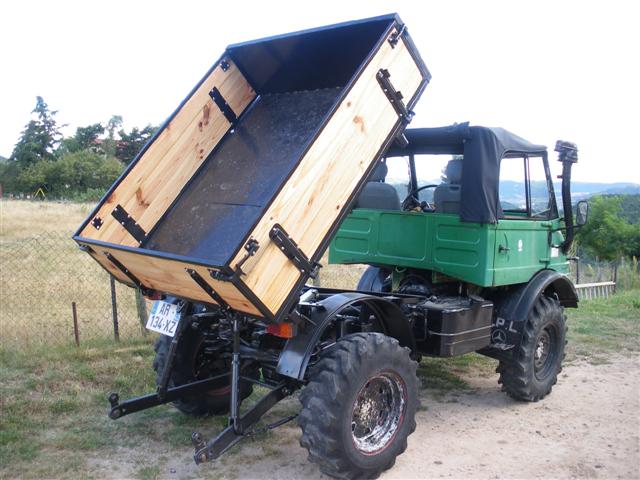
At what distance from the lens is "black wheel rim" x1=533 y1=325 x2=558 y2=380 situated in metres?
6.18

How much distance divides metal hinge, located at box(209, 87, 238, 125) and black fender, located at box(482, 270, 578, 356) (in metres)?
3.11

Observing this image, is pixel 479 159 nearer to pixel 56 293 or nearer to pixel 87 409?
pixel 87 409

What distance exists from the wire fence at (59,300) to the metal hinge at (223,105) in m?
2.72

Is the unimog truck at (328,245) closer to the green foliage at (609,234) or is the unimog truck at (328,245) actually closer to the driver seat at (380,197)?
the driver seat at (380,197)

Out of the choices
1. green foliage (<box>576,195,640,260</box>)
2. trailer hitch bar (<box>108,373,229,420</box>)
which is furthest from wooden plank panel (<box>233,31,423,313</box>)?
green foliage (<box>576,195,640,260</box>)

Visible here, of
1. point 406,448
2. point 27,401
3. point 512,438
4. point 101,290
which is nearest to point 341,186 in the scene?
point 406,448

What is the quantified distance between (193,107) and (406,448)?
→ 124 inches

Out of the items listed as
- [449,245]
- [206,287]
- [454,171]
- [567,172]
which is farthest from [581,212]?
[206,287]

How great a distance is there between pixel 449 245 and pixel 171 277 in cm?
269

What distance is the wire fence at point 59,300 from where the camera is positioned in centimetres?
707

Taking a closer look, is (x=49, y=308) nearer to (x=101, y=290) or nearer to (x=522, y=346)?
(x=101, y=290)

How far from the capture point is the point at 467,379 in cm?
671

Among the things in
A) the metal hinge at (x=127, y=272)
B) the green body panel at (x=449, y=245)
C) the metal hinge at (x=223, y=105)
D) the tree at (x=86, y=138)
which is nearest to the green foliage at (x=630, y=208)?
the green body panel at (x=449, y=245)

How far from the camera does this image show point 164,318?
4418 mm
